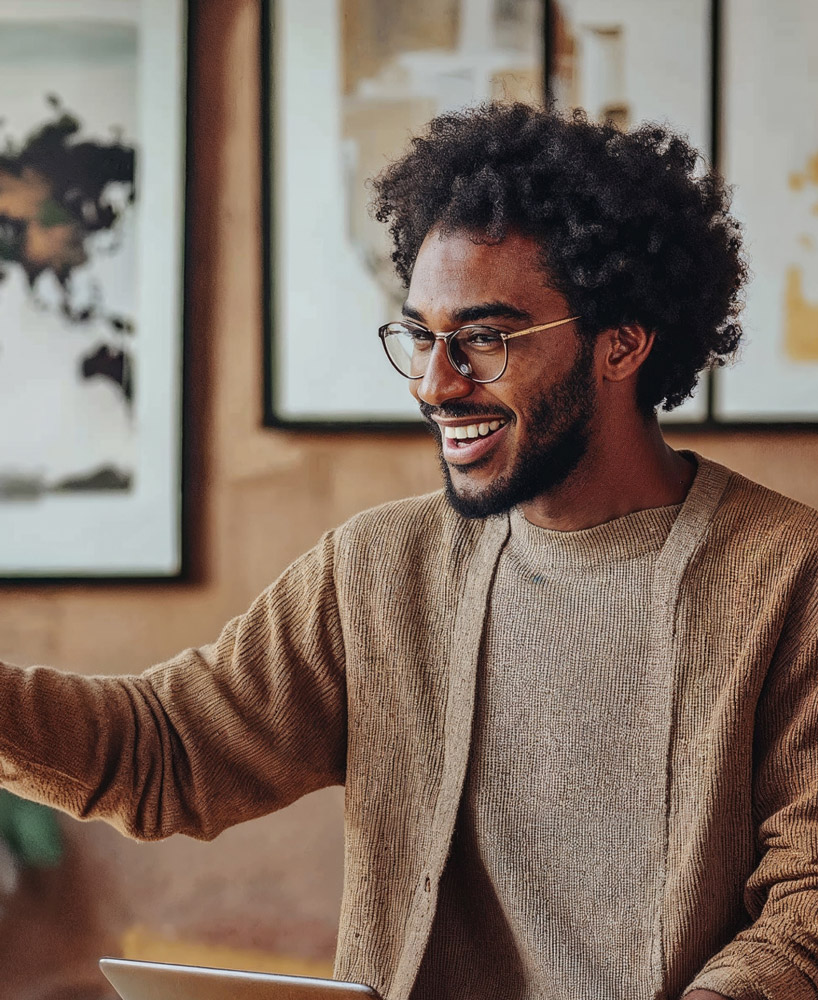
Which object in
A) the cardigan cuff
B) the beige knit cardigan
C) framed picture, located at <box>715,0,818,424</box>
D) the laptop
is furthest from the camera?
framed picture, located at <box>715,0,818,424</box>

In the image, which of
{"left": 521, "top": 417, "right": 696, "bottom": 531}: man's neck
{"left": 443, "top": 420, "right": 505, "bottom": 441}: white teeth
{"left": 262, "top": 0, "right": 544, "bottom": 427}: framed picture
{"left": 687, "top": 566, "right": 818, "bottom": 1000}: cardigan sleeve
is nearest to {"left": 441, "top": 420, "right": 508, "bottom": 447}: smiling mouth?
{"left": 443, "top": 420, "right": 505, "bottom": 441}: white teeth

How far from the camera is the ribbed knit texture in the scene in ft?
4.20

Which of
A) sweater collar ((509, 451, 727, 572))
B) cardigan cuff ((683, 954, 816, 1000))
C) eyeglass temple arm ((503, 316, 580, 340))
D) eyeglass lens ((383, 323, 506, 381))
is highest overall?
eyeglass temple arm ((503, 316, 580, 340))

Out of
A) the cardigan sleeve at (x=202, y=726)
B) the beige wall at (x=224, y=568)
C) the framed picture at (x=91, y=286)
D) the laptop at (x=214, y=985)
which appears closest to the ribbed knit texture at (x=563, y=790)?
the cardigan sleeve at (x=202, y=726)

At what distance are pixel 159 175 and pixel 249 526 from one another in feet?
2.20

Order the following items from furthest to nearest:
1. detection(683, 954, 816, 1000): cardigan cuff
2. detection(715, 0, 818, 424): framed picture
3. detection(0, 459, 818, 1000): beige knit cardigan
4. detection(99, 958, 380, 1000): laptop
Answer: detection(715, 0, 818, 424): framed picture, detection(0, 459, 818, 1000): beige knit cardigan, detection(683, 954, 816, 1000): cardigan cuff, detection(99, 958, 380, 1000): laptop

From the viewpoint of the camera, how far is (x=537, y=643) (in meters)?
1.36

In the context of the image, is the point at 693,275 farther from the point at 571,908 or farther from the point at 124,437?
the point at 124,437

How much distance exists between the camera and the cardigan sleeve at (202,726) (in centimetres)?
127

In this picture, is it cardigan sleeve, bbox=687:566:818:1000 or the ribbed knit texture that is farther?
the ribbed knit texture

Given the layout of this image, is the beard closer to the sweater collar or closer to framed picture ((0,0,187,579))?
the sweater collar

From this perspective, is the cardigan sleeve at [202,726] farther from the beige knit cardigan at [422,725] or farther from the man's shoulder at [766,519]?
the man's shoulder at [766,519]

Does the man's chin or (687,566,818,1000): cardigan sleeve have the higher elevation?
the man's chin

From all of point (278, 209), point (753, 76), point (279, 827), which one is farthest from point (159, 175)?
point (279, 827)
